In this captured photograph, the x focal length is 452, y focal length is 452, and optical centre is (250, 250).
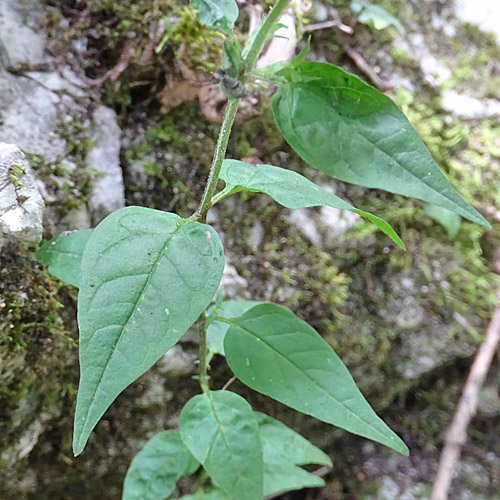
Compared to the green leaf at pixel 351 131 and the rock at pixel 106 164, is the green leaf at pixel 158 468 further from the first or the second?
the green leaf at pixel 351 131

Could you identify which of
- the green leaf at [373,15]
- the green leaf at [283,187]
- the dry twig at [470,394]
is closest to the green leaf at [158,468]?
the green leaf at [283,187]

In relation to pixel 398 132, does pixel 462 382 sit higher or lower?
lower

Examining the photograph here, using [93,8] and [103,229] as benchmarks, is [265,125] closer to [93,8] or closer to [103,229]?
[93,8]

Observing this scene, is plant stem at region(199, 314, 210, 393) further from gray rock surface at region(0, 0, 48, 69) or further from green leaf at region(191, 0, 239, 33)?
gray rock surface at region(0, 0, 48, 69)

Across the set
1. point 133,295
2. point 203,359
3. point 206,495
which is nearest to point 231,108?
point 133,295

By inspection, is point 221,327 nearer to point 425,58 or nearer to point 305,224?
point 305,224

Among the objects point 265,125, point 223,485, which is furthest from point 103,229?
point 265,125
